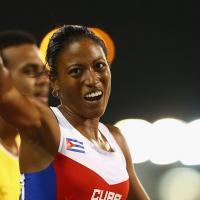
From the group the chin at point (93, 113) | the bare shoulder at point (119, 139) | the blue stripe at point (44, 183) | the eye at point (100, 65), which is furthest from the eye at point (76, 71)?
the bare shoulder at point (119, 139)

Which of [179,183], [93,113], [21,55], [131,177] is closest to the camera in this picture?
[93,113]

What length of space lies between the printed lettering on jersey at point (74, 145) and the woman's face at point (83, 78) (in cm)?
21

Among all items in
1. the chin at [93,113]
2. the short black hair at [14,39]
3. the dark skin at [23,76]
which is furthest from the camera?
the short black hair at [14,39]

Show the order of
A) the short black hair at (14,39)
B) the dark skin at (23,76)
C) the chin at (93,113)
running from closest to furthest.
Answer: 1. the chin at (93,113)
2. the dark skin at (23,76)
3. the short black hair at (14,39)

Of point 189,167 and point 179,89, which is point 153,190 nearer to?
point 189,167

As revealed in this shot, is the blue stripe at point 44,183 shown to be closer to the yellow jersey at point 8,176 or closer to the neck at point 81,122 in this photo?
the neck at point 81,122

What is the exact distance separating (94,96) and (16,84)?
3.20 feet

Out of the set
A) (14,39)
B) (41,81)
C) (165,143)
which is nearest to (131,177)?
(41,81)

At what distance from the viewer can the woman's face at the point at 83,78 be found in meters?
3.12

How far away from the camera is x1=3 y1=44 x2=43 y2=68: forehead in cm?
411

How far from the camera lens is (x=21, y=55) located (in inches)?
164

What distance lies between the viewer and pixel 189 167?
41.0 feet

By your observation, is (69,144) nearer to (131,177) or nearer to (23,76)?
(131,177)

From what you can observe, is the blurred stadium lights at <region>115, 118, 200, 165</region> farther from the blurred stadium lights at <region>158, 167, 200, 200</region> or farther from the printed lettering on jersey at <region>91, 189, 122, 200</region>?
the printed lettering on jersey at <region>91, 189, 122, 200</region>
